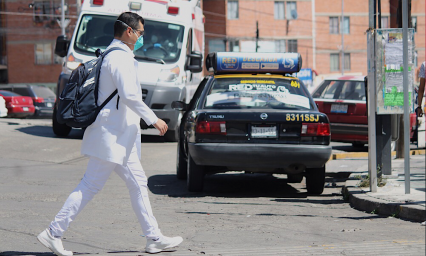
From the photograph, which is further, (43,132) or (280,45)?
(280,45)

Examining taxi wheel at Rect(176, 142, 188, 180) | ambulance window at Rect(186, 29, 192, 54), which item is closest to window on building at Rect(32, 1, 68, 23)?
ambulance window at Rect(186, 29, 192, 54)

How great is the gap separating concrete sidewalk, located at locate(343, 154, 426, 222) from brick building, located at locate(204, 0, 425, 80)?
49.7 meters

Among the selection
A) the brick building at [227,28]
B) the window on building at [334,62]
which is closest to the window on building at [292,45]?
the brick building at [227,28]

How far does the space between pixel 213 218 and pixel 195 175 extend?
6.00ft

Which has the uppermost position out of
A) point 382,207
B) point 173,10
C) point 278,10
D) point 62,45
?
point 173,10

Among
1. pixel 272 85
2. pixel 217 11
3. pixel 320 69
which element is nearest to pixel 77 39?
pixel 272 85

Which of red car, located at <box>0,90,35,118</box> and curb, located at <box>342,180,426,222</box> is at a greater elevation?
curb, located at <box>342,180,426,222</box>

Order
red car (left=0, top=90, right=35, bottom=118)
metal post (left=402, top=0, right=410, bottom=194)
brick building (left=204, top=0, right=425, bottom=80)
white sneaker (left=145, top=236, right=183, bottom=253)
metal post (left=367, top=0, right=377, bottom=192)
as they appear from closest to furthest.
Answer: white sneaker (left=145, top=236, right=183, bottom=253) < metal post (left=402, top=0, right=410, bottom=194) < metal post (left=367, top=0, right=377, bottom=192) < red car (left=0, top=90, right=35, bottom=118) < brick building (left=204, top=0, right=425, bottom=80)

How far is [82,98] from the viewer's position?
215 inches

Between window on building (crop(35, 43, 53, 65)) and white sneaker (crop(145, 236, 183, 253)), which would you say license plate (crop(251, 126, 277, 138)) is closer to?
white sneaker (crop(145, 236, 183, 253))

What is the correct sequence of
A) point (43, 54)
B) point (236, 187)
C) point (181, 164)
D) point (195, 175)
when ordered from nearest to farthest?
point (195, 175), point (236, 187), point (181, 164), point (43, 54)

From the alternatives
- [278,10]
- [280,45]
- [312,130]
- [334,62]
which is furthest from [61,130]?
[334,62]

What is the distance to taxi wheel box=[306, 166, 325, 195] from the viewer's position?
9148 mm

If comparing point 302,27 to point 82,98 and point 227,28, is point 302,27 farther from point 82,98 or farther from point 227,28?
point 82,98
